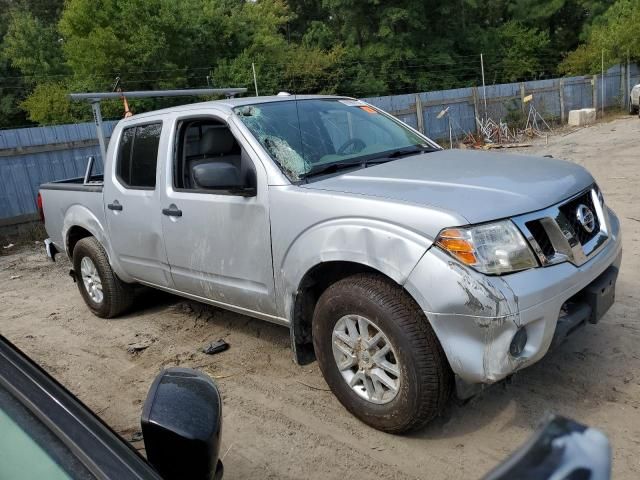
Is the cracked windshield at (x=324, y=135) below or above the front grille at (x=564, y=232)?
above

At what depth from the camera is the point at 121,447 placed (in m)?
1.30

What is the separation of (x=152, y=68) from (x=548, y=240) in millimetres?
22349

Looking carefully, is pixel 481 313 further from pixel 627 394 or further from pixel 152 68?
pixel 152 68

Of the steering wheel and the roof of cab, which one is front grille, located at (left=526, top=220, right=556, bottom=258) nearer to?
the steering wheel

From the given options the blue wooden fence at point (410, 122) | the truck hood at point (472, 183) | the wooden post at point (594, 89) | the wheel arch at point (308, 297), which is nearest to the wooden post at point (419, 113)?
the blue wooden fence at point (410, 122)

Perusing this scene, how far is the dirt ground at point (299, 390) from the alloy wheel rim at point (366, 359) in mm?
269

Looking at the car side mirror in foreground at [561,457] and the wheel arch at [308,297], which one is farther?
the wheel arch at [308,297]

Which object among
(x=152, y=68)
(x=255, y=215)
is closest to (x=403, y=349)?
(x=255, y=215)

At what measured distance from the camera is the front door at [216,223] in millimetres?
3551

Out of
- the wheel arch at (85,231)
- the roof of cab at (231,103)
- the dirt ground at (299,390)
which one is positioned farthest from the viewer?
the wheel arch at (85,231)

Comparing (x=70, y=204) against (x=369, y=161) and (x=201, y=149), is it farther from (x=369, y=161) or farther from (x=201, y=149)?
(x=369, y=161)

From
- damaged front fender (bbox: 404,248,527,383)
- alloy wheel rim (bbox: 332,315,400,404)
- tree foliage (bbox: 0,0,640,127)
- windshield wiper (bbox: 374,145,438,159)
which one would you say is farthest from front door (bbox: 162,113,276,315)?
tree foliage (bbox: 0,0,640,127)

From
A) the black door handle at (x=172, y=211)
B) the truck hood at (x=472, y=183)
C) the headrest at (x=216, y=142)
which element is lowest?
the black door handle at (x=172, y=211)

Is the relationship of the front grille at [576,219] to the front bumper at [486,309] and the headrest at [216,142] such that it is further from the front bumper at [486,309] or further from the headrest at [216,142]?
the headrest at [216,142]
